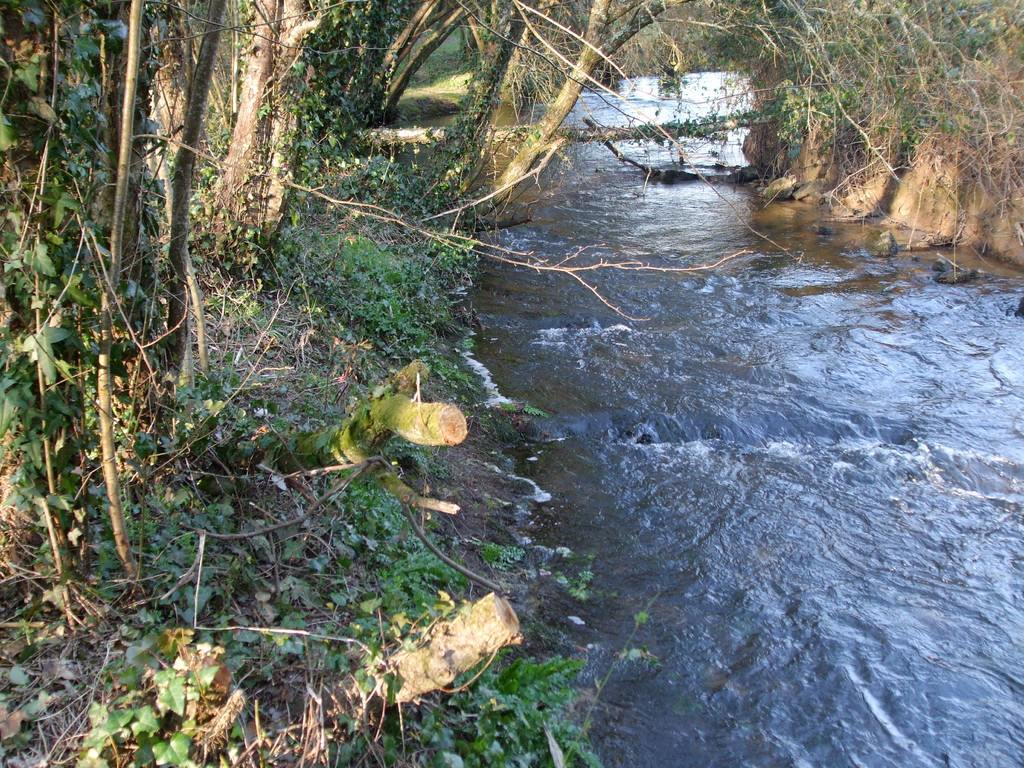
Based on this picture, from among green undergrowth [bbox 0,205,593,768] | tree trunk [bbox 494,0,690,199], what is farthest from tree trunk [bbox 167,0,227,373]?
tree trunk [bbox 494,0,690,199]

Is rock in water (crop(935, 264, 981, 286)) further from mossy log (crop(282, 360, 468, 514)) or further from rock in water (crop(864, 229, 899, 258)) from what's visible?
mossy log (crop(282, 360, 468, 514))

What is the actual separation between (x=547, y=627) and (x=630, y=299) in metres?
7.68

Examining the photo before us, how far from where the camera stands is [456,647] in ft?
10.7

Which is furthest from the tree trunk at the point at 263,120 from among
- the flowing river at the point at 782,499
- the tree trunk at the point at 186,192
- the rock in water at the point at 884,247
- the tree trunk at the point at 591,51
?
the rock in water at the point at 884,247

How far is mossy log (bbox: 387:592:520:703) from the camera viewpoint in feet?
10.5

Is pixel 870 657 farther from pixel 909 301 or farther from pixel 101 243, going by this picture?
pixel 909 301

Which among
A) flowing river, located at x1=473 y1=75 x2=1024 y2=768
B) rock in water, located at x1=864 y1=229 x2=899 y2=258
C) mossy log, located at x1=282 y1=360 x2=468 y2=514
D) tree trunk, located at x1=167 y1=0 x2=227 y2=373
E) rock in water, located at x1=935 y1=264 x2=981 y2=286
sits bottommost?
flowing river, located at x1=473 y1=75 x2=1024 y2=768

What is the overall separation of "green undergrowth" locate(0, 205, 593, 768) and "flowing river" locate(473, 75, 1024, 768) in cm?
101

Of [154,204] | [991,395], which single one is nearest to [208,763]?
[154,204]

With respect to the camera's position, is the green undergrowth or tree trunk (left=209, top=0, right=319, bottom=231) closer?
the green undergrowth

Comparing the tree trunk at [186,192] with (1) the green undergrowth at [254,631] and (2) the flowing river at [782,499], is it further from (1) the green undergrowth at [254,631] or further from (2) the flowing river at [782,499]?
(2) the flowing river at [782,499]

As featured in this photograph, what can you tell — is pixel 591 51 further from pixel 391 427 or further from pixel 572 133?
pixel 391 427

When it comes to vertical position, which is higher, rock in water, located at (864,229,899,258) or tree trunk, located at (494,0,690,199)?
tree trunk, located at (494,0,690,199)

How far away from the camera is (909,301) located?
12.6 meters
